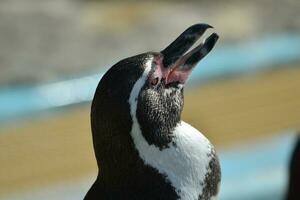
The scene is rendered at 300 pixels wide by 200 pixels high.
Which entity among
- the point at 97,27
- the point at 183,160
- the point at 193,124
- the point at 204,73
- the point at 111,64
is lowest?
the point at 183,160

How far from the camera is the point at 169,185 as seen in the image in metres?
0.77

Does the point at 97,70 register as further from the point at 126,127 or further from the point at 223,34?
the point at 126,127

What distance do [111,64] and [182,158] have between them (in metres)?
1.39

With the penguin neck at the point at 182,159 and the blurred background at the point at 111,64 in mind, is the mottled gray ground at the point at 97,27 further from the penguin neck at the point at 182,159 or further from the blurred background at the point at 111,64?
the penguin neck at the point at 182,159

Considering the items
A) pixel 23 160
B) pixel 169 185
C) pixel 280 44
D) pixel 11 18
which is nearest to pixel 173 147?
pixel 169 185

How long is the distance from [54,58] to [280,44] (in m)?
0.57

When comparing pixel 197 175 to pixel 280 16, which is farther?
pixel 280 16

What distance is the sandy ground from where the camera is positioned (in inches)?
72.6

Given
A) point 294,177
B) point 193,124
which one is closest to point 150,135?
point 294,177

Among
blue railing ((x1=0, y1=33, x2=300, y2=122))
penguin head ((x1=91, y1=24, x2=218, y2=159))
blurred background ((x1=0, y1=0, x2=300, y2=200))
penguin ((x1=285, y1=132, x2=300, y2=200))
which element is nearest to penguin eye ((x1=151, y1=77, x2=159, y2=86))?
penguin head ((x1=91, y1=24, x2=218, y2=159))

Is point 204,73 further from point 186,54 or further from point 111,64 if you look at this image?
point 186,54

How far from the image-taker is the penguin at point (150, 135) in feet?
2.44

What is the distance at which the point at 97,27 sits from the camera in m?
2.38

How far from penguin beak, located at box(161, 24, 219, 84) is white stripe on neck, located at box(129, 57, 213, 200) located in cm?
3
